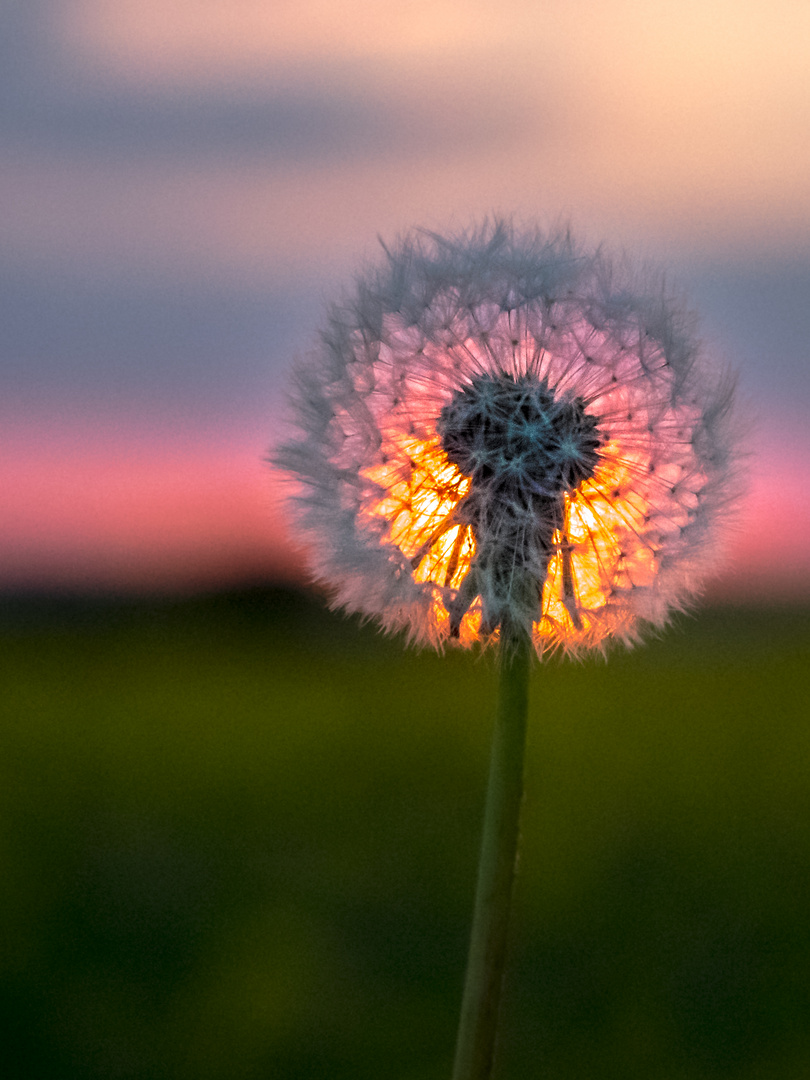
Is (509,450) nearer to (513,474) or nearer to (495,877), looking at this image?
(513,474)

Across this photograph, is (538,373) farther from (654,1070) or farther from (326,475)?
(654,1070)

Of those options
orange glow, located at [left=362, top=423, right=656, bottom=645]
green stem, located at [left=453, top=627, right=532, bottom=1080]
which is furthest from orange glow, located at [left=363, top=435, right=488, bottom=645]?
green stem, located at [left=453, top=627, right=532, bottom=1080]

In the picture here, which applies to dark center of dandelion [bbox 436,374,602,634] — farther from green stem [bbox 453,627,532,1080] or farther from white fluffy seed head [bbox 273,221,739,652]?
green stem [bbox 453,627,532,1080]

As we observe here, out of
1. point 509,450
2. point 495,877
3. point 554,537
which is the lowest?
point 495,877

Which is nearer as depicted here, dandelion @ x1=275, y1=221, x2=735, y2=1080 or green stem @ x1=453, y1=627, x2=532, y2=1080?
green stem @ x1=453, y1=627, x2=532, y2=1080

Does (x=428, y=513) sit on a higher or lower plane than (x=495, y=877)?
higher

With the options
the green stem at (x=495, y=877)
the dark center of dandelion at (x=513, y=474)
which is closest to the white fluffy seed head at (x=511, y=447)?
the dark center of dandelion at (x=513, y=474)

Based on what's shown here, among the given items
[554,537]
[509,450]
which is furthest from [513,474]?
[554,537]

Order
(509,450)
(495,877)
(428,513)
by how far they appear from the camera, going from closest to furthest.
→ (495,877) < (509,450) < (428,513)
